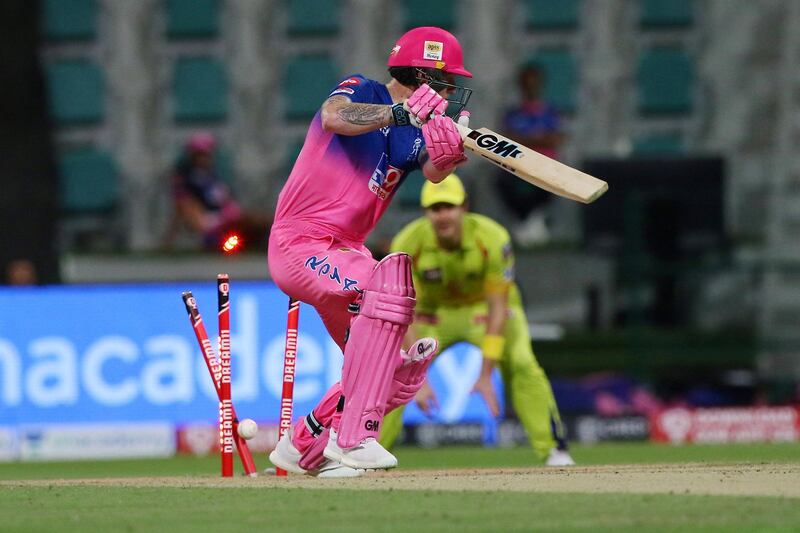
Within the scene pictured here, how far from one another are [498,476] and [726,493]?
4.29 feet

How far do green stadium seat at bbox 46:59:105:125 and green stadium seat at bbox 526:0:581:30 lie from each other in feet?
13.1

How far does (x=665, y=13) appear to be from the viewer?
642 inches

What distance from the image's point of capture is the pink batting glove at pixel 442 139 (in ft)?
22.3

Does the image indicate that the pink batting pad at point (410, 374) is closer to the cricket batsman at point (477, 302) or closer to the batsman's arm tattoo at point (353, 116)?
the batsman's arm tattoo at point (353, 116)

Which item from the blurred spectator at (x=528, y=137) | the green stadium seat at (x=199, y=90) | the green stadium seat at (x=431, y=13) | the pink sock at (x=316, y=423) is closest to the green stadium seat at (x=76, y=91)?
the green stadium seat at (x=199, y=90)

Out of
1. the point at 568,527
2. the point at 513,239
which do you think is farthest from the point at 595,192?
the point at 513,239

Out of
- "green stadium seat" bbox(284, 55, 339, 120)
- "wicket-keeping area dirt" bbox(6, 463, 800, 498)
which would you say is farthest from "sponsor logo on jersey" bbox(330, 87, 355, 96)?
"green stadium seat" bbox(284, 55, 339, 120)

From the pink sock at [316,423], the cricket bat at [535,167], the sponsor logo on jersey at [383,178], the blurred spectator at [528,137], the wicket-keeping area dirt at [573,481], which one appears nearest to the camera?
the wicket-keeping area dirt at [573,481]

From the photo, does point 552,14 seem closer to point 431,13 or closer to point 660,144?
point 431,13

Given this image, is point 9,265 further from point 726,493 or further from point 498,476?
point 726,493

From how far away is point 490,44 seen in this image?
52.4 ft

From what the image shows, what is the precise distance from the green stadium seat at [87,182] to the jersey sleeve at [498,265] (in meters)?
6.20

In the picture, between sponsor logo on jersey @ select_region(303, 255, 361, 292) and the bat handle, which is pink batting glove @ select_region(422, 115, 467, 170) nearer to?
the bat handle

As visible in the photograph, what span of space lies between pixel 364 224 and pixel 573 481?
1378 mm
